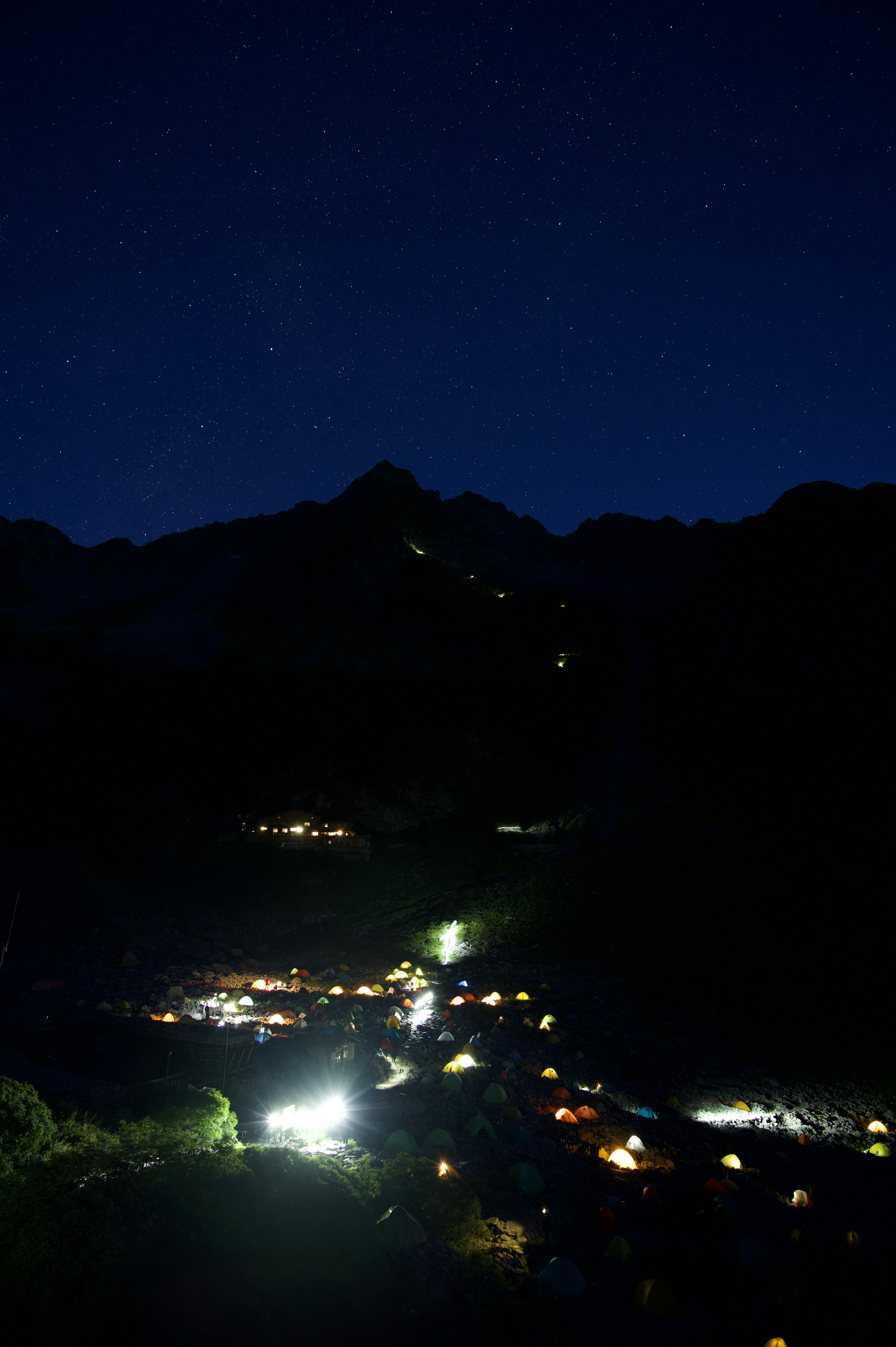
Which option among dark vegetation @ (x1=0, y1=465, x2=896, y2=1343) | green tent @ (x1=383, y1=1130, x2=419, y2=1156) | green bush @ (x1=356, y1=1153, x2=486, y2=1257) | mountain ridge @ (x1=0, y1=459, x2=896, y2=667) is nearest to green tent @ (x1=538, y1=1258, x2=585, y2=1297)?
green bush @ (x1=356, y1=1153, x2=486, y2=1257)

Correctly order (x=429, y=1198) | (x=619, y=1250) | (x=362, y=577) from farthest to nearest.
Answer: (x=362, y=577)
(x=619, y=1250)
(x=429, y=1198)

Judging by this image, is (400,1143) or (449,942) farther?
(449,942)

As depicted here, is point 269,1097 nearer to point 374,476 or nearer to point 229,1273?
point 229,1273

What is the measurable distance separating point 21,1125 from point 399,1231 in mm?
7967

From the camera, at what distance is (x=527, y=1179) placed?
17.0 m

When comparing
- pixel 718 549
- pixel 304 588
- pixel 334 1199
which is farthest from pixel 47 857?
pixel 718 549

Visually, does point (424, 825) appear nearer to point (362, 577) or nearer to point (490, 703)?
point (490, 703)

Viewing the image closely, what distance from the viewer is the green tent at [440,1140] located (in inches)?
728

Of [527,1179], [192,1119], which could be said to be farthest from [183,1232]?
[527,1179]

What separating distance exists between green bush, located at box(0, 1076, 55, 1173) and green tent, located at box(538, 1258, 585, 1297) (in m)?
10.9

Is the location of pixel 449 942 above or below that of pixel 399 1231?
below

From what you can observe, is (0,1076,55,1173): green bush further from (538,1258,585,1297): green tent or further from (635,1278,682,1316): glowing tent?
(635,1278,682,1316): glowing tent

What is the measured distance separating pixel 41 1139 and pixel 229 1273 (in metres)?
4.62

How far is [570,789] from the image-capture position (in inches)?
2756
